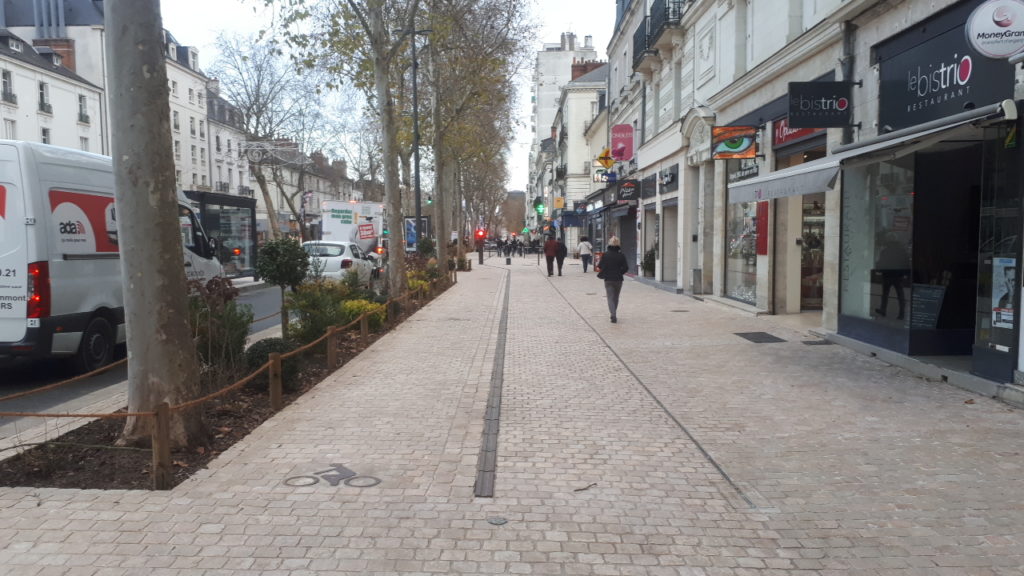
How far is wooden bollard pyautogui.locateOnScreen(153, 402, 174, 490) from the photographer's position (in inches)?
177

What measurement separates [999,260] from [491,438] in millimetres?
5097

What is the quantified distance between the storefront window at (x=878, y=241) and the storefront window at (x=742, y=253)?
14.2ft

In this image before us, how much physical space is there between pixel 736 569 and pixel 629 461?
66.9 inches

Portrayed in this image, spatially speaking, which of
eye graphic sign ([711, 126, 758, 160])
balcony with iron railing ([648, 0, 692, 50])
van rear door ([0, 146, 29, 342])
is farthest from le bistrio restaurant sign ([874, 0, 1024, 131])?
balcony with iron railing ([648, 0, 692, 50])

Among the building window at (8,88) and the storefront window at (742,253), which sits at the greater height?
the building window at (8,88)

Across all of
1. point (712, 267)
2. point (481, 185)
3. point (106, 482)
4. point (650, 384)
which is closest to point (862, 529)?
point (650, 384)

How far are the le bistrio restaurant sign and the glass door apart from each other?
58 centimetres

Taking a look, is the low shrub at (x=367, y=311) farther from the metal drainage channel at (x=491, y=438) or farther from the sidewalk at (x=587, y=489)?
the sidewalk at (x=587, y=489)

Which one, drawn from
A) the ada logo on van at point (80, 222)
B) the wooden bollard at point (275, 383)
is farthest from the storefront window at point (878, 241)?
the ada logo on van at point (80, 222)

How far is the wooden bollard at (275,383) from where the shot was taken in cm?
663

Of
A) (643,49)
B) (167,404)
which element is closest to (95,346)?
(167,404)

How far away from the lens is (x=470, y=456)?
530cm

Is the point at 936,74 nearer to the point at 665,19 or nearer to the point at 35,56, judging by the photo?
the point at 665,19

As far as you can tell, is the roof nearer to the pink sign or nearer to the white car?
the white car
